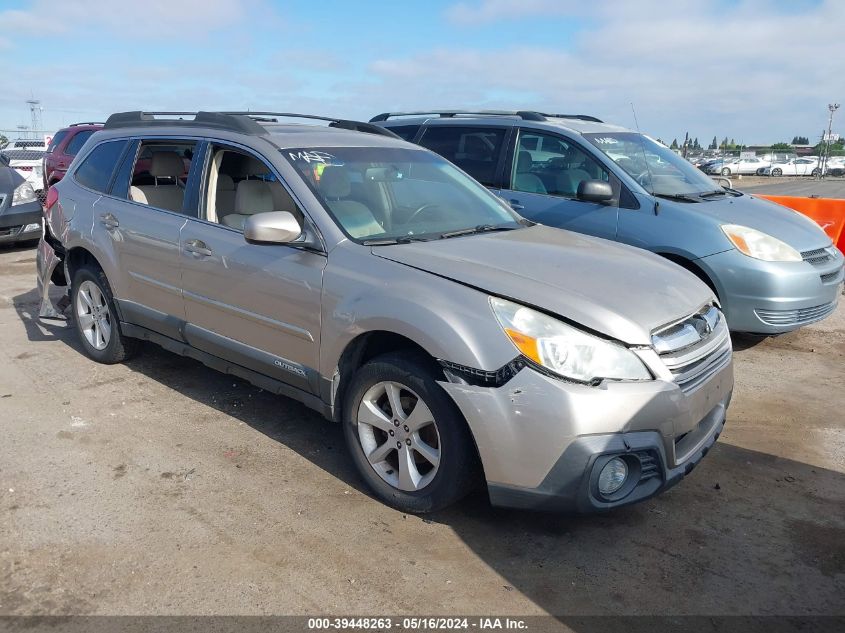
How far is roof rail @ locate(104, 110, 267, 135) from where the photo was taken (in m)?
4.28

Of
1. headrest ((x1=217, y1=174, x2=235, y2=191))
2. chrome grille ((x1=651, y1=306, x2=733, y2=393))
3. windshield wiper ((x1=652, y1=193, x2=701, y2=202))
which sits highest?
headrest ((x1=217, y1=174, x2=235, y2=191))

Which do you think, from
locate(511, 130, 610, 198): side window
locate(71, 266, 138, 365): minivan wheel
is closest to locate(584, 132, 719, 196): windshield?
locate(511, 130, 610, 198): side window

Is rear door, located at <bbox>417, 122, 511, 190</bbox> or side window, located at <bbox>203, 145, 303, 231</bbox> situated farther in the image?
rear door, located at <bbox>417, 122, 511, 190</bbox>

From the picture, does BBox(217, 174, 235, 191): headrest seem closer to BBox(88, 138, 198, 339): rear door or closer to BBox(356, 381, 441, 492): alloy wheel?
BBox(88, 138, 198, 339): rear door

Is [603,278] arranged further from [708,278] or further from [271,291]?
[708,278]

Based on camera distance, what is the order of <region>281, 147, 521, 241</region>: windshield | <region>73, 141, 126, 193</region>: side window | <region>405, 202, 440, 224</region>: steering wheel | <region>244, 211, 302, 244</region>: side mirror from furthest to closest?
<region>73, 141, 126, 193</region>: side window < <region>405, 202, 440, 224</region>: steering wheel < <region>281, 147, 521, 241</region>: windshield < <region>244, 211, 302, 244</region>: side mirror

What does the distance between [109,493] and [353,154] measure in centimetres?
229

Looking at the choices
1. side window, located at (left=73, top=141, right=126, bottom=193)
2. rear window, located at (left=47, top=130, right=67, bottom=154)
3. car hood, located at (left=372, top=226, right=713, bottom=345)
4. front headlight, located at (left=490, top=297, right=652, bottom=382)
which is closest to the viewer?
front headlight, located at (left=490, top=297, right=652, bottom=382)

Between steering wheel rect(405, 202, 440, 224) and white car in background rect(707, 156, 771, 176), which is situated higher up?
steering wheel rect(405, 202, 440, 224)

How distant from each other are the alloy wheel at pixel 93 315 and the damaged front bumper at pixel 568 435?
11.1 ft

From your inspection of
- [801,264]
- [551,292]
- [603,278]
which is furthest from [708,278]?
[551,292]

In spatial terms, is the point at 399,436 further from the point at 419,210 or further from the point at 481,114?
the point at 481,114

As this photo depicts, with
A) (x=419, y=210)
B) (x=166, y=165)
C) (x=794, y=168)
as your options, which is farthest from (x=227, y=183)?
(x=794, y=168)

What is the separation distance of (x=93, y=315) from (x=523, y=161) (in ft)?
12.9
